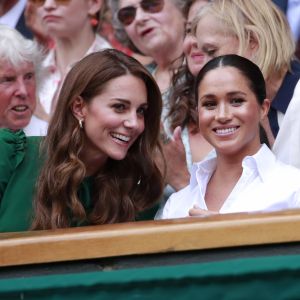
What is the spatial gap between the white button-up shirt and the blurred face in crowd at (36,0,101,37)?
1.83 metres

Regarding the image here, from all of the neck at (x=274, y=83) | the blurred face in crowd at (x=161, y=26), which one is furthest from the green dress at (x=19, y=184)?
the blurred face in crowd at (x=161, y=26)

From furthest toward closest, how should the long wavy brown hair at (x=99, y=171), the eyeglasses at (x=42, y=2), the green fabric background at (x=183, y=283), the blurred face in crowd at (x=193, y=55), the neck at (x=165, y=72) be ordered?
the eyeglasses at (x=42, y=2) → the neck at (x=165, y=72) → the blurred face in crowd at (x=193, y=55) → the long wavy brown hair at (x=99, y=171) → the green fabric background at (x=183, y=283)

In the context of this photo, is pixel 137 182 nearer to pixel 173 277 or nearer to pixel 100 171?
pixel 100 171

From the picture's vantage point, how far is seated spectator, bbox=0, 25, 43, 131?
13.0ft

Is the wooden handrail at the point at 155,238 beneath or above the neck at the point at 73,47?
above

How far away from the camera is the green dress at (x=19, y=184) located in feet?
10.7

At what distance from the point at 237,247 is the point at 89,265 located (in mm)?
325

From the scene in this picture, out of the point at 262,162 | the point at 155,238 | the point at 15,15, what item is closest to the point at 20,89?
the point at 15,15

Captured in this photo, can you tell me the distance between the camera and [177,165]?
358 centimetres

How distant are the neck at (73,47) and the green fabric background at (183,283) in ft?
9.59

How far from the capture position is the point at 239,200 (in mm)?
2855

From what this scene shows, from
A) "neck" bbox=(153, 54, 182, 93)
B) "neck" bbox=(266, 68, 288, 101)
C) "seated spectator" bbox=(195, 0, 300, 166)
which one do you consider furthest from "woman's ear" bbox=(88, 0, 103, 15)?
"neck" bbox=(266, 68, 288, 101)

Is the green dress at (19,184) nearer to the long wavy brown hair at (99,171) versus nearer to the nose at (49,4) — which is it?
the long wavy brown hair at (99,171)

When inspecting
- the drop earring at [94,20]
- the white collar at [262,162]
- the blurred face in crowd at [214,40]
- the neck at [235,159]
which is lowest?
the drop earring at [94,20]
